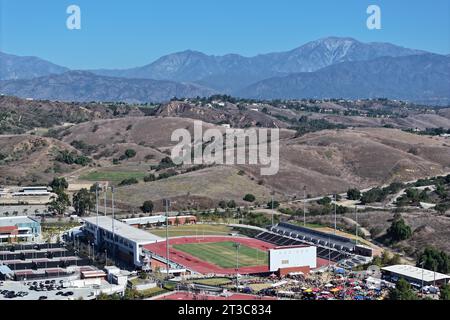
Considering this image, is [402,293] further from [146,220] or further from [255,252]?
[146,220]

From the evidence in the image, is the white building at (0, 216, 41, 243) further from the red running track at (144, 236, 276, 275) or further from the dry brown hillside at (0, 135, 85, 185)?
the dry brown hillside at (0, 135, 85, 185)

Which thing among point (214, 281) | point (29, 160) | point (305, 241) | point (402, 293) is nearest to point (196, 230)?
point (305, 241)

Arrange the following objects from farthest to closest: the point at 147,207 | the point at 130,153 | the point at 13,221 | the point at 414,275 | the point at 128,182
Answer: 1. the point at 130,153
2. the point at 128,182
3. the point at 147,207
4. the point at 13,221
5. the point at 414,275

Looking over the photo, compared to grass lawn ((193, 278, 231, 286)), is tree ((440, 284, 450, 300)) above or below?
above

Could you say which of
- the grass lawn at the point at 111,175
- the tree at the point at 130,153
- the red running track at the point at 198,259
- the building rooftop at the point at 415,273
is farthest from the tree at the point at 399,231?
the tree at the point at 130,153

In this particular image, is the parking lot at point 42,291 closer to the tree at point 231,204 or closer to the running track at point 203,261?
the running track at point 203,261

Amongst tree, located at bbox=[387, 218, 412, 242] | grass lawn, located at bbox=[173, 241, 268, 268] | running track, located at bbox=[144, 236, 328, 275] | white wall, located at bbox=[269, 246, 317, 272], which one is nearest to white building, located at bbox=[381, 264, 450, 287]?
white wall, located at bbox=[269, 246, 317, 272]

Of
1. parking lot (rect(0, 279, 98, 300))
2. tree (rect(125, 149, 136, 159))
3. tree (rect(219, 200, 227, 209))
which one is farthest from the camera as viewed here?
tree (rect(125, 149, 136, 159))
